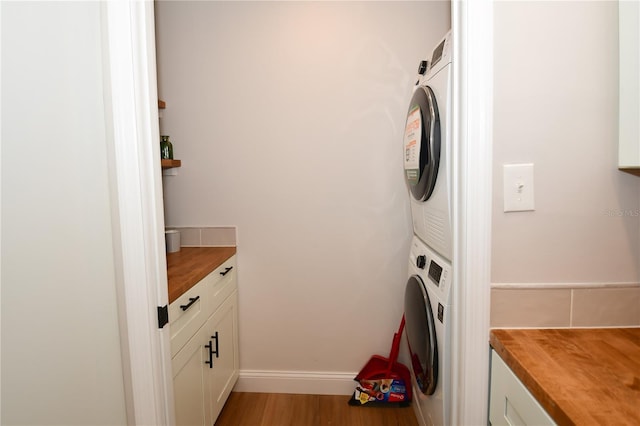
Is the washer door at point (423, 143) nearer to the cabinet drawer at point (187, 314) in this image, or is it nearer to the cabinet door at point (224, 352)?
the cabinet drawer at point (187, 314)

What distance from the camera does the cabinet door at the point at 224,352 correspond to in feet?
6.07

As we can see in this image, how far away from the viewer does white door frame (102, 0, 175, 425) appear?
2.98 ft

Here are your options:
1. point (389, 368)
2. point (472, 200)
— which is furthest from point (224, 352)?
point (472, 200)

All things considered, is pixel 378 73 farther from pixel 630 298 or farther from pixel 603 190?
pixel 630 298

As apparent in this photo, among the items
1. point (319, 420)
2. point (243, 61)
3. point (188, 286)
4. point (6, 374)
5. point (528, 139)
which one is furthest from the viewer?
point (243, 61)

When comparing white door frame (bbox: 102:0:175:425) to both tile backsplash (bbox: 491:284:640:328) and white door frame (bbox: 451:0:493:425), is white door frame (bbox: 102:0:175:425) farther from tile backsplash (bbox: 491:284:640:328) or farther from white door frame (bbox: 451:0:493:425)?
tile backsplash (bbox: 491:284:640:328)

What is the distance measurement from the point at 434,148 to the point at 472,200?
43 cm

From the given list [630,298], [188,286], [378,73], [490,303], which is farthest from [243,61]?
[630,298]

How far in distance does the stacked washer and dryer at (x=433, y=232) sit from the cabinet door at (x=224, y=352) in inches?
39.1

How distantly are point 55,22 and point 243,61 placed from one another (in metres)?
1.49

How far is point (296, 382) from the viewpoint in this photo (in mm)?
2295

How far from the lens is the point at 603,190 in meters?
0.93

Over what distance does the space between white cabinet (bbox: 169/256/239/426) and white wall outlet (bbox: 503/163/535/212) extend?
3.82 feet

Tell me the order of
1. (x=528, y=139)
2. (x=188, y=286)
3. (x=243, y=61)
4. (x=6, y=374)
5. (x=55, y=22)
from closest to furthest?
1. (x=6, y=374)
2. (x=55, y=22)
3. (x=528, y=139)
4. (x=188, y=286)
5. (x=243, y=61)
